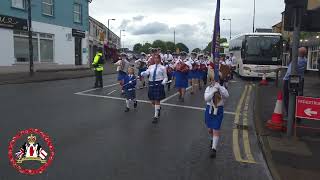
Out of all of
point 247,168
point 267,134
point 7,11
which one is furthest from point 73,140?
point 7,11

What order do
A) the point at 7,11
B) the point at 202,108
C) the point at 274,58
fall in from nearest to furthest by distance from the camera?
the point at 202,108
the point at 7,11
the point at 274,58

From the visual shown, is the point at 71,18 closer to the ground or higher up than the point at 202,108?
higher up

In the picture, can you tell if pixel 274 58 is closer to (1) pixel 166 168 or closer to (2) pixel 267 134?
(2) pixel 267 134

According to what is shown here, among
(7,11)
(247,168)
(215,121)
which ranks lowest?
(247,168)

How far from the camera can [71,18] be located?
1404 inches

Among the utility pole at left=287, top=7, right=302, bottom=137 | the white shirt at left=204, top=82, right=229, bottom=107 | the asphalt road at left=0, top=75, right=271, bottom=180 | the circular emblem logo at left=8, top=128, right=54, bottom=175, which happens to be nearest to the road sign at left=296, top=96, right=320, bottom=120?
the utility pole at left=287, top=7, right=302, bottom=137

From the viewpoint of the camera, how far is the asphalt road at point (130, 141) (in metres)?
6.36

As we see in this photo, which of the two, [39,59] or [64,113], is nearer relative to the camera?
[64,113]

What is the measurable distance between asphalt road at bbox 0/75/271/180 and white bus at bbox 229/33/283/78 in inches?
583

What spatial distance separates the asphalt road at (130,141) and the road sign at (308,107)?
118 centimetres

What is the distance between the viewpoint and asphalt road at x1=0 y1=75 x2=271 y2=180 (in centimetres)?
636

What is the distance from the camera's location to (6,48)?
26.5 meters

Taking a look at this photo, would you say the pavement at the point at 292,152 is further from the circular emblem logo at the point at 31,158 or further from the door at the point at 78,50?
the door at the point at 78,50

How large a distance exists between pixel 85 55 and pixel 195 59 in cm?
2008
